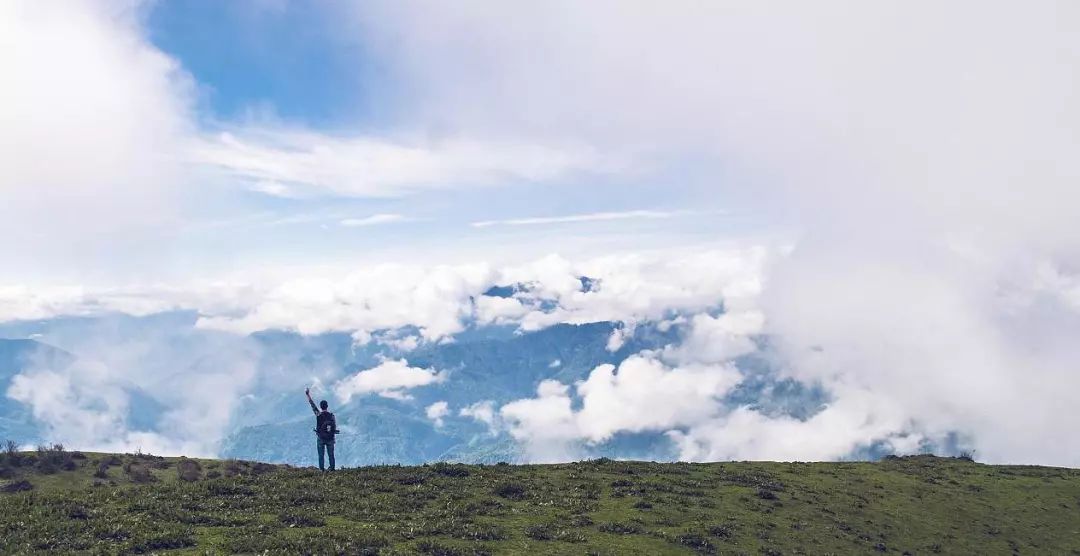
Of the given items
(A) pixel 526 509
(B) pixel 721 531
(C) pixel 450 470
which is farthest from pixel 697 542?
(C) pixel 450 470

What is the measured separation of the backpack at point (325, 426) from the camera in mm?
41906

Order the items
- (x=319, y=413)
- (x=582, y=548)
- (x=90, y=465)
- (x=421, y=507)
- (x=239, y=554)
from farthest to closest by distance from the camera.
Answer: (x=90, y=465) < (x=319, y=413) < (x=421, y=507) < (x=582, y=548) < (x=239, y=554)

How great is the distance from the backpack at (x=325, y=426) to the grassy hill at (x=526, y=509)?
375 cm

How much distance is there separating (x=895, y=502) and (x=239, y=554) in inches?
1491

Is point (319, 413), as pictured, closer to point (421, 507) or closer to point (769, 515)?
point (421, 507)

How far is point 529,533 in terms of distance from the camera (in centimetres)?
2853

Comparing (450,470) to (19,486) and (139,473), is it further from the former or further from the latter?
(19,486)

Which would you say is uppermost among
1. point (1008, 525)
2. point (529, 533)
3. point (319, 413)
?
point (319, 413)

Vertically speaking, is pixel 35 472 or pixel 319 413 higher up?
pixel 319 413

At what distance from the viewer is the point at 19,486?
39.0 metres

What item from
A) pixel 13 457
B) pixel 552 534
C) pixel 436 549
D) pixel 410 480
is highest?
pixel 13 457

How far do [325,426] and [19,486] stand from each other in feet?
56.0

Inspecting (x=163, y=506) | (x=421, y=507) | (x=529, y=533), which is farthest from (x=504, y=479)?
(x=163, y=506)

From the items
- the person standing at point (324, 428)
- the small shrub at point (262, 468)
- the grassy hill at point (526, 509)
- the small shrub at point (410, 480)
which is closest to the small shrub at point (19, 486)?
the grassy hill at point (526, 509)
